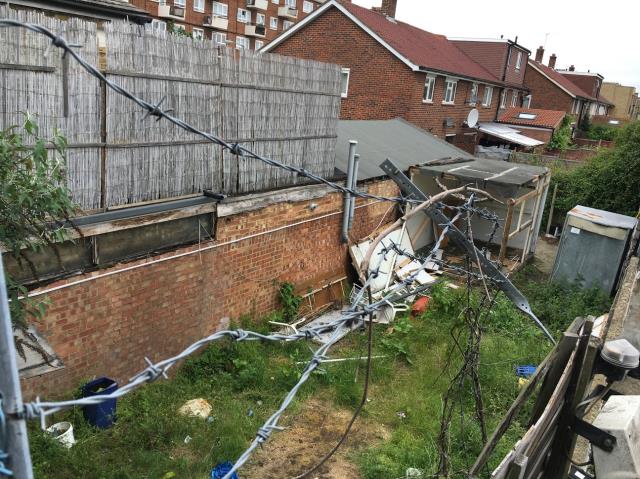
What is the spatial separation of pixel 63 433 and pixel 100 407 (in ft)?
1.41

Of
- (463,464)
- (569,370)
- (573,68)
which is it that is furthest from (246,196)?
(573,68)

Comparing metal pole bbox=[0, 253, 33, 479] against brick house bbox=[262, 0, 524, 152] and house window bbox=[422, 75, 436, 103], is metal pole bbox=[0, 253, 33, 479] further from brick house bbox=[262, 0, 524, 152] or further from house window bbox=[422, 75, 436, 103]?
house window bbox=[422, 75, 436, 103]

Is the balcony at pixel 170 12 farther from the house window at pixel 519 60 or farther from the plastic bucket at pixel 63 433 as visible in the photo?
the plastic bucket at pixel 63 433

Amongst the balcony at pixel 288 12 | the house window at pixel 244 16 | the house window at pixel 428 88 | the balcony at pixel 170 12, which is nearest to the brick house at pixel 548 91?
the balcony at pixel 288 12

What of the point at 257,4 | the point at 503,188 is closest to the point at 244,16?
the point at 257,4

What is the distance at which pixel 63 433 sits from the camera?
5246 mm

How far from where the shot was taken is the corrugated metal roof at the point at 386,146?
36.2ft

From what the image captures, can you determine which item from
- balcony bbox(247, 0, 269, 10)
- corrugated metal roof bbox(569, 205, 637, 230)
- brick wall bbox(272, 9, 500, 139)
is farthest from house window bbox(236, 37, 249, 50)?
corrugated metal roof bbox(569, 205, 637, 230)

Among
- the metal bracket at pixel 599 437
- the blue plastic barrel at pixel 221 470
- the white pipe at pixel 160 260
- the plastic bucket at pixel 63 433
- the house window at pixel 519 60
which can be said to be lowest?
the blue plastic barrel at pixel 221 470

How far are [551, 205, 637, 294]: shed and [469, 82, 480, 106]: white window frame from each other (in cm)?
1395

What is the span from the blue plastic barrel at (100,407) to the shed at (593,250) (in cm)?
1001

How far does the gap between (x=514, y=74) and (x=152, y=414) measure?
31.3 metres

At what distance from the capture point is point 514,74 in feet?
103

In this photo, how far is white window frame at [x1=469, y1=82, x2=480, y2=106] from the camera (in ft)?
80.9
